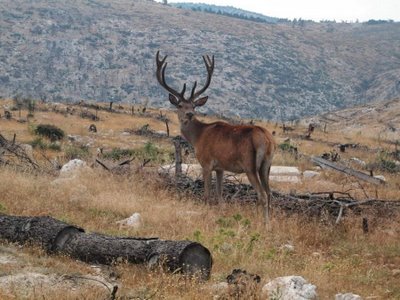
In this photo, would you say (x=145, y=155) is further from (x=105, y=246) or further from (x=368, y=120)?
(x=368, y=120)

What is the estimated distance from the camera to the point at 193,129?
1198cm

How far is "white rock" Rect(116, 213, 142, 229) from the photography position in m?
9.29

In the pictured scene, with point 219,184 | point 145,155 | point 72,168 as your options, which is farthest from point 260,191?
point 145,155

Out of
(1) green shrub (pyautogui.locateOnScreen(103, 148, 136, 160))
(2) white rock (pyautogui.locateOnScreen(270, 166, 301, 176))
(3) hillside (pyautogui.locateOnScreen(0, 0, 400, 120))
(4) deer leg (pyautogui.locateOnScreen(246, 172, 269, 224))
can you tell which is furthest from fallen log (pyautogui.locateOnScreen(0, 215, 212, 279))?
(3) hillside (pyautogui.locateOnScreen(0, 0, 400, 120))

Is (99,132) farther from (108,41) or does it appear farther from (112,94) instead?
(108,41)

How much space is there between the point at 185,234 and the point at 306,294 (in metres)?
3.21

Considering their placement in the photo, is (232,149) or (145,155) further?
(145,155)

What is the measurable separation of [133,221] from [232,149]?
2.29 m

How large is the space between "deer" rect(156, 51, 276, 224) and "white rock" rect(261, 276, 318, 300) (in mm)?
3930

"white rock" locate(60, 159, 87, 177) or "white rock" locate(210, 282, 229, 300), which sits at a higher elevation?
"white rock" locate(210, 282, 229, 300)

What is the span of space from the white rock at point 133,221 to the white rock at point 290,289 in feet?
12.2

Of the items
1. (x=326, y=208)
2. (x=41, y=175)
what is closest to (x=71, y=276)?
(x=326, y=208)

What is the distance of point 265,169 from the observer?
10.3 m

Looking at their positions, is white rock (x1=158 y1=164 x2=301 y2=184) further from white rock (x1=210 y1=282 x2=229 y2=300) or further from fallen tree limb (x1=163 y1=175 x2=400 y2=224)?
white rock (x1=210 y1=282 x2=229 y2=300)
